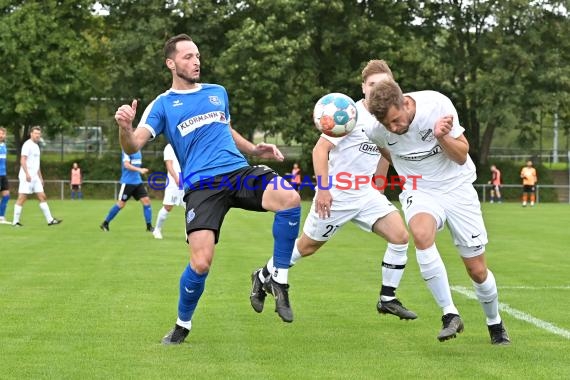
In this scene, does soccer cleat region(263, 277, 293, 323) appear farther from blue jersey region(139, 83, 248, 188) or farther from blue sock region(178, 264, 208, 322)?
blue jersey region(139, 83, 248, 188)

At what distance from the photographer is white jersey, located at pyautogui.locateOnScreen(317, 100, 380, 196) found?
8.95 meters

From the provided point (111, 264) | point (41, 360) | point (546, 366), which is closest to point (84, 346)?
point (41, 360)

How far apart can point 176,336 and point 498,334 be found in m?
2.32

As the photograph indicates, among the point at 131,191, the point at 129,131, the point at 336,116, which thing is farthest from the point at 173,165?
the point at 129,131

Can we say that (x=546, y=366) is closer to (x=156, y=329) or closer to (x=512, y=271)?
(x=156, y=329)

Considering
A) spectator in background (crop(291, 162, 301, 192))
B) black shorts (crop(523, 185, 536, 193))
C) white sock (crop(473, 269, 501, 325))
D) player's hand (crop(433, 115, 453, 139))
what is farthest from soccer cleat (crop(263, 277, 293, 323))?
black shorts (crop(523, 185, 536, 193))

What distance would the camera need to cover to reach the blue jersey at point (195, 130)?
295 inches

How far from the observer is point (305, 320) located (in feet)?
27.7

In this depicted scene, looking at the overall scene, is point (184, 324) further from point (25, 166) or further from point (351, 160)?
point (25, 166)

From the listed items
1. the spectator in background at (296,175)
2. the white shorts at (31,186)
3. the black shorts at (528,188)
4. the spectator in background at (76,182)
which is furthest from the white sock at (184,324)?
the spectator in background at (76,182)

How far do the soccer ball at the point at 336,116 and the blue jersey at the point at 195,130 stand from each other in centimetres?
105

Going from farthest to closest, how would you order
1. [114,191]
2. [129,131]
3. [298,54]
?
[114,191] → [298,54] → [129,131]

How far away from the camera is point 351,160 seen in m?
8.96

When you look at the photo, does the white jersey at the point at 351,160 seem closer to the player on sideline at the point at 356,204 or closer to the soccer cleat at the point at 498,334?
the player on sideline at the point at 356,204
